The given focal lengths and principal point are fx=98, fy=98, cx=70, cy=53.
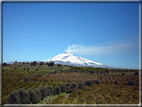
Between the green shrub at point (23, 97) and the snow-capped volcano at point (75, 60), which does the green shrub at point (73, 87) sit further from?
the green shrub at point (23, 97)

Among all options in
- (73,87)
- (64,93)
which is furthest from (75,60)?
(64,93)

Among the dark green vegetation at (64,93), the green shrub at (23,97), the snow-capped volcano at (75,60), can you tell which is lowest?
the dark green vegetation at (64,93)

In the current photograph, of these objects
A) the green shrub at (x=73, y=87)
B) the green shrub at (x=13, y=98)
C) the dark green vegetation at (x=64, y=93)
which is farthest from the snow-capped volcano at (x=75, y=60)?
the green shrub at (x=13, y=98)

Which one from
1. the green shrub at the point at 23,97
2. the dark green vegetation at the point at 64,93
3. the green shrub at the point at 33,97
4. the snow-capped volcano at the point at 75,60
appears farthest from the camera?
the snow-capped volcano at the point at 75,60

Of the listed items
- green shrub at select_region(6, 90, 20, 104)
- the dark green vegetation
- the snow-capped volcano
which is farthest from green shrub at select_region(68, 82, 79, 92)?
green shrub at select_region(6, 90, 20, 104)

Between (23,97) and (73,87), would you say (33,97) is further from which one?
(73,87)

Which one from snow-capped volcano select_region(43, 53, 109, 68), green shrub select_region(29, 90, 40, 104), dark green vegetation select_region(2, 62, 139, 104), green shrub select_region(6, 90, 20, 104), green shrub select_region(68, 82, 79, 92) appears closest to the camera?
green shrub select_region(6, 90, 20, 104)

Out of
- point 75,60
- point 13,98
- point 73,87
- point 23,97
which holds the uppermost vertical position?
point 75,60

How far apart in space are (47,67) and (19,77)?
7285mm

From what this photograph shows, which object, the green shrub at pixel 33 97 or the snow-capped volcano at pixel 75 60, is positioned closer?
the green shrub at pixel 33 97

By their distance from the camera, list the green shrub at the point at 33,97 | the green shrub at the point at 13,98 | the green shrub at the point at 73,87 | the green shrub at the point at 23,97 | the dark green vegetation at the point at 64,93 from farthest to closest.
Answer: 1. the green shrub at the point at 73,87
2. the green shrub at the point at 33,97
3. the dark green vegetation at the point at 64,93
4. the green shrub at the point at 23,97
5. the green shrub at the point at 13,98

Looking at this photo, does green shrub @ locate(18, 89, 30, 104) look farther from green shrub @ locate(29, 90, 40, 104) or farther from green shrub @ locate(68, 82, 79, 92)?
green shrub @ locate(68, 82, 79, 92)

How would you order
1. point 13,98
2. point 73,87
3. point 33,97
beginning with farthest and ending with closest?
1. point 73,87
2. point 33,97
3. point 13,98

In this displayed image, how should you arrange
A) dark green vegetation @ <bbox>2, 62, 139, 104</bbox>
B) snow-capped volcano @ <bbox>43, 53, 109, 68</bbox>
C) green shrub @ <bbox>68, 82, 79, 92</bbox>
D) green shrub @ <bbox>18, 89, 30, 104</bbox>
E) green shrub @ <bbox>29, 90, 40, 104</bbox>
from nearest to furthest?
green shrub @ <bbox>18, 89, 30, 104</bbox>, dark green vegetation @ <bbox>2, 62, 139, 104</bbox>, green shrub @ <bbox>29, 90, 40, 104</bbox>, snow-capped volcano @ <bbox>43, 53, 109, 68</bbox>, green shrub @ <bbox>68, 82, 79, 92</bbox>
